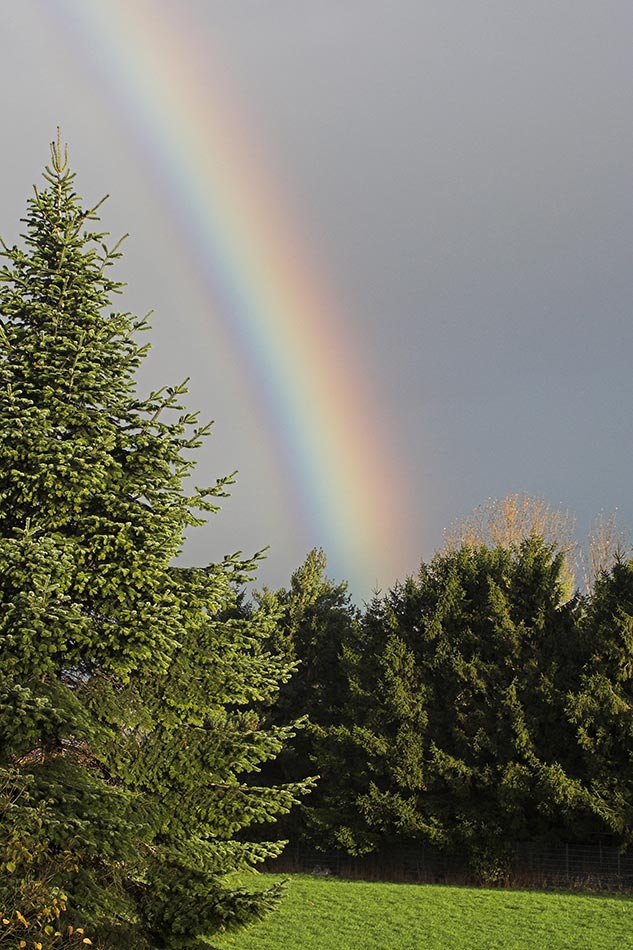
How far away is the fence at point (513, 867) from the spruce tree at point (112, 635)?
24282mm

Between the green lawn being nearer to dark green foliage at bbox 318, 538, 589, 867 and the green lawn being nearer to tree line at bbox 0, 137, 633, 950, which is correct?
dark green foliage at bbox 318, 538, 589, 867

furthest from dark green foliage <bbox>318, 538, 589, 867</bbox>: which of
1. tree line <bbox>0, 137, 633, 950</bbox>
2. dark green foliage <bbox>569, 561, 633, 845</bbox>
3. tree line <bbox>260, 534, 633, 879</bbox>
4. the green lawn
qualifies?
tree line <bbox>0, 137, 633, 950</bbox>

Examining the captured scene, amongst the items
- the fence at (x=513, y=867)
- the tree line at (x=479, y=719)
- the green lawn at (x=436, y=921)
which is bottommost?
the green lawn at (x=436, y=921)

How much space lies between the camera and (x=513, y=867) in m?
35.5

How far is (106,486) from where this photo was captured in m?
12.8

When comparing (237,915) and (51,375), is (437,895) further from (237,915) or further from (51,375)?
(51,375)

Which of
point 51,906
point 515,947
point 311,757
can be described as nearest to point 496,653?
point 311,757

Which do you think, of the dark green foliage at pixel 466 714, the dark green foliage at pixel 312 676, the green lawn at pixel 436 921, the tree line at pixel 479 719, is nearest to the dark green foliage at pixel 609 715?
the tree line at pixel 479 719

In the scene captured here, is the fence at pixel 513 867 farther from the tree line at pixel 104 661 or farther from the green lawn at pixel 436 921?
the tree line at pixel 104 661

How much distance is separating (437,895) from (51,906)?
74.0ft

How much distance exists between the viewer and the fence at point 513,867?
33.8 meters

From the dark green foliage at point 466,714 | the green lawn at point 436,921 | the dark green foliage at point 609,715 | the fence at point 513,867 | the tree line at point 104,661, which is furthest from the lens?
the dark green foliage at point 466,714

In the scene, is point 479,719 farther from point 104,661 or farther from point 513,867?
point 104,661

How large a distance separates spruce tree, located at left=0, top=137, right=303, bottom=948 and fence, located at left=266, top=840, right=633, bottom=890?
24.3 m
